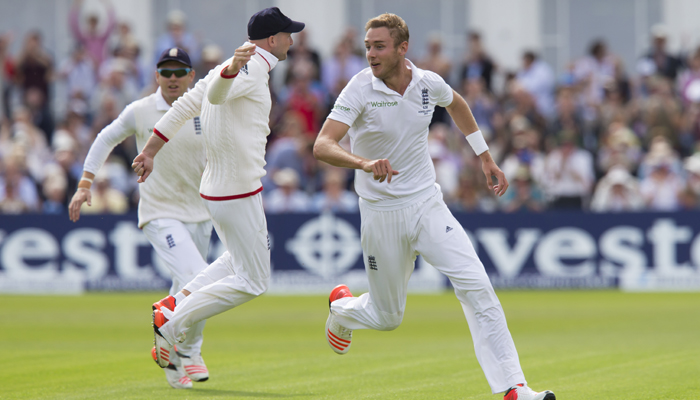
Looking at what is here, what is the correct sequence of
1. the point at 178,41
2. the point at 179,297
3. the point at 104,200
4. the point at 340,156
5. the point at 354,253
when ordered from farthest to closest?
1. the point at 178,41
2. the point at 104,200
3. the point at 354,253
4. the point at 179,297
5. the point at 340,156

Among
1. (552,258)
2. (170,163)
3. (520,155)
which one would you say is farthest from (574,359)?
(520,155)

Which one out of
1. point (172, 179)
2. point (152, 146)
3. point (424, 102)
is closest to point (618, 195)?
point (172, 179)

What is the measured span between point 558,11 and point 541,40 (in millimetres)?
926

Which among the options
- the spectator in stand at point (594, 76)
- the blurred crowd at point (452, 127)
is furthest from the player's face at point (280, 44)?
the spectator in stand at point (594, 76)

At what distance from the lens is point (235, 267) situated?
24.1ft

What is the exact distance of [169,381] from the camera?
26.1 ft

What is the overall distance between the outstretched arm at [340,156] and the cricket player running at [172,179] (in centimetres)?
203

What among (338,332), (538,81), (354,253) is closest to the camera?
(338,332)

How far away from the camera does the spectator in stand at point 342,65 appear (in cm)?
1931

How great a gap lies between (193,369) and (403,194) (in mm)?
2519

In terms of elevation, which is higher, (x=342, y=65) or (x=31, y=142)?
(x=342, y=65)

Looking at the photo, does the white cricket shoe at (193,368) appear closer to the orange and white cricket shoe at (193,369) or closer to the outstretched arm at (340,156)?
the orange and white cricket shoe at (193,369)

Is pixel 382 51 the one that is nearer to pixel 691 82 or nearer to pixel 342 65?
pixel 342 65

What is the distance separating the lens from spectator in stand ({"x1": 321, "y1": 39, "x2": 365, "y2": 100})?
1931cm
